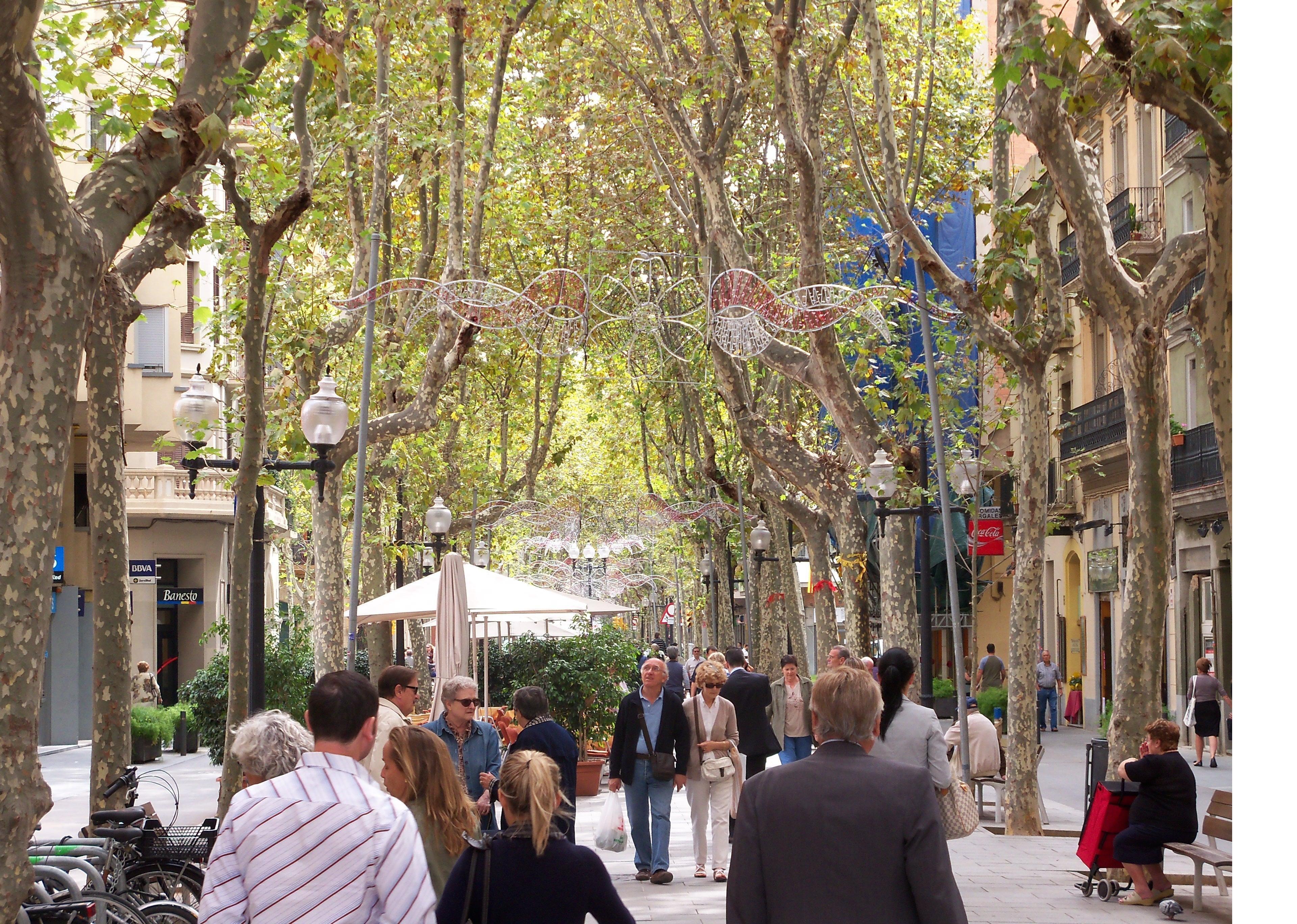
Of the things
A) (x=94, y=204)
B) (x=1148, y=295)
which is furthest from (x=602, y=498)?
(x=94, y=204)

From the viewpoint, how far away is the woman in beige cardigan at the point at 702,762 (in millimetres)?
12211

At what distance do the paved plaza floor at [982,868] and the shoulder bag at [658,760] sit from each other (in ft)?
2.80

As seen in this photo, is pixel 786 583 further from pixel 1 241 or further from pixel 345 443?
pixel 1 241

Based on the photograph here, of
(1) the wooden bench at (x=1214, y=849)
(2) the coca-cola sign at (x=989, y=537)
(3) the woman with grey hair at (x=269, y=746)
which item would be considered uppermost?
(2) the coca-cola sign at (x=989, y=537)

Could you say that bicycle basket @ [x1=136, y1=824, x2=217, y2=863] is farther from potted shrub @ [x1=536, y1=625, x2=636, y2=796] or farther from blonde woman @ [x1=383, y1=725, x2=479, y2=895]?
potted shrub @ [x1=536, y1=625, x2=636, y2=796]

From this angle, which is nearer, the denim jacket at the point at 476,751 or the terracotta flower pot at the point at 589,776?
the denim jacket at the point at 476,751

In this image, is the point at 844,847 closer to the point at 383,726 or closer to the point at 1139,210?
the point at 383,726

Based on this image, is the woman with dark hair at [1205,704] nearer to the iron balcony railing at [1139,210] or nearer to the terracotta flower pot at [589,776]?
the iron balcony railing at [1139,210]

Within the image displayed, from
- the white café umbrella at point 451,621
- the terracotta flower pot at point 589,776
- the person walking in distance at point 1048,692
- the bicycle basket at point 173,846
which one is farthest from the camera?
the person walking in distance at point 1048,692

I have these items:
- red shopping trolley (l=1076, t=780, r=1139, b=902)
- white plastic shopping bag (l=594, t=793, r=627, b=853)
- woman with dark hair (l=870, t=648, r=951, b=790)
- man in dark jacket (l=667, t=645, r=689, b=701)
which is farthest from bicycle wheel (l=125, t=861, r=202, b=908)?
man in dark jacket (l=667, t=645, r=689, b=701)

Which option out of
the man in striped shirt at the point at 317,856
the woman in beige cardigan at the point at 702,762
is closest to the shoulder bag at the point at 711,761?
the woman in beige cardigan at the point at 702,762

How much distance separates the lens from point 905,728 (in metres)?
7.94

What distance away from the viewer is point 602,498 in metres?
57.8

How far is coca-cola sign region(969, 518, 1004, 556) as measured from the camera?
34188 mm
